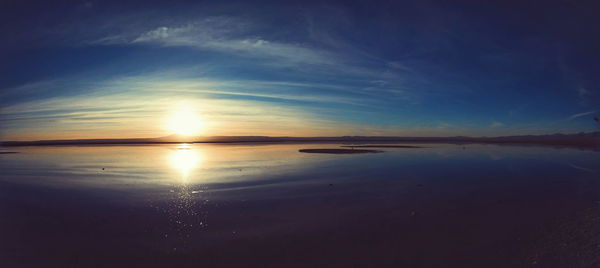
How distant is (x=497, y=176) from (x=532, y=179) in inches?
78.2

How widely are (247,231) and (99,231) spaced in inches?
178

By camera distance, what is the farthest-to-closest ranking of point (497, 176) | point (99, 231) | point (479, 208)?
1. point (497, 176)
2. point (479, 208)
3. point (99, 231)

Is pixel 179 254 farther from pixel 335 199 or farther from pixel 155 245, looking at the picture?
pixel 335 199

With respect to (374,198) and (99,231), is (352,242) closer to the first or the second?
(374,198)

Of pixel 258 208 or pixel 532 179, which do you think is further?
pixel 532 179

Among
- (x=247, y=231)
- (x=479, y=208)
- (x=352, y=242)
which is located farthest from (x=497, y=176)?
(x=247, y=231)

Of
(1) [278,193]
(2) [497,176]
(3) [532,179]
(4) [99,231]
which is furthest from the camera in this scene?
(2) [497,176]

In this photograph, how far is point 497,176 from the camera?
810 inches

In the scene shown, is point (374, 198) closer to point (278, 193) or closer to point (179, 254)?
point (278, 193)

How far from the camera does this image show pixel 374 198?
43.8 feet

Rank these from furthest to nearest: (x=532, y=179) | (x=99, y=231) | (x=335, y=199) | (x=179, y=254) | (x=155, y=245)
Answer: (x=532, y=179) → (x=335, y=199) → (x=99, y=231) → (x=155, y=245) → (x=179, y=254)

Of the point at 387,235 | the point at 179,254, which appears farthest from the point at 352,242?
the point at 179,254

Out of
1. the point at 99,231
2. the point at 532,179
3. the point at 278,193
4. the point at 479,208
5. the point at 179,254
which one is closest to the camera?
the point at 179,254

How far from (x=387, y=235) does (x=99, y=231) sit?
28.1 feet
